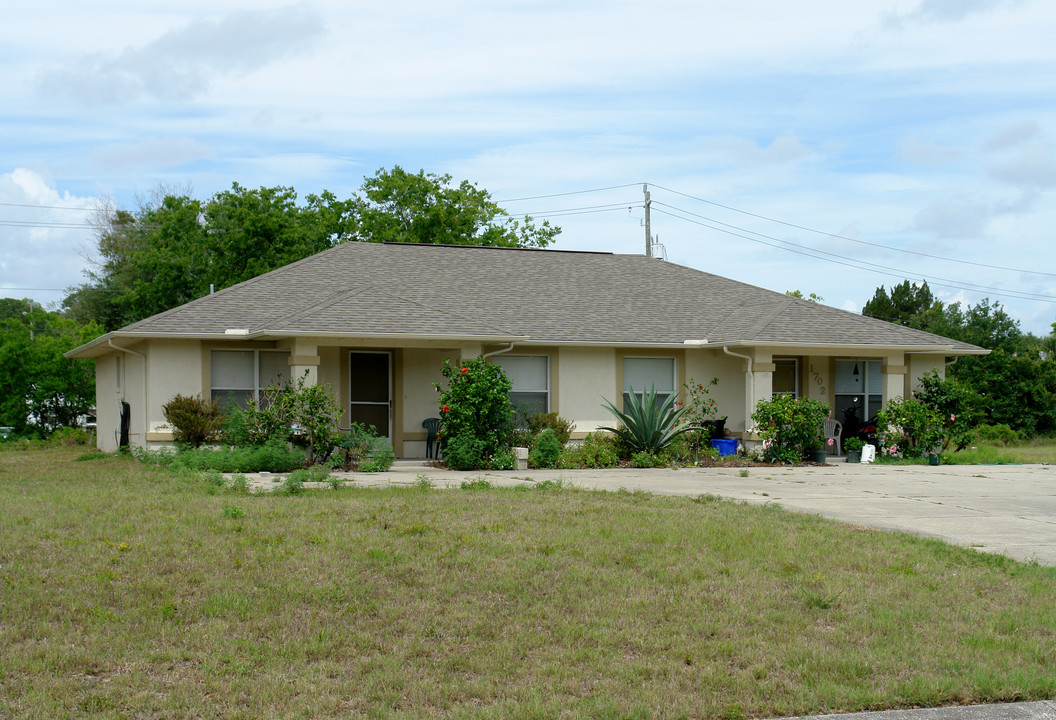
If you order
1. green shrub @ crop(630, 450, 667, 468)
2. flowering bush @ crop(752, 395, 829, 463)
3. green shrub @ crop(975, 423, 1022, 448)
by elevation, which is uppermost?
A: flowering bush @ crop(752, 395, 829, 463)

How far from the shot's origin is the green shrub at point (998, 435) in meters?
32.3

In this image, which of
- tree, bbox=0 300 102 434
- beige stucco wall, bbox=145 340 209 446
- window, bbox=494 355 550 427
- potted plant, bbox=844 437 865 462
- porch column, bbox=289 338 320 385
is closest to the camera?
porch column, bbox=289 338 320 385

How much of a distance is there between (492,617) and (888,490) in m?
9.46

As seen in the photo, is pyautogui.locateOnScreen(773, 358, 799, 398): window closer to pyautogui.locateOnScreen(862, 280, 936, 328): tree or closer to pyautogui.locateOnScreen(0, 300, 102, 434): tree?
pyautogui.locateOnScreen(0, 300, 102, 434): tree

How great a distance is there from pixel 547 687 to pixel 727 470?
1294cm

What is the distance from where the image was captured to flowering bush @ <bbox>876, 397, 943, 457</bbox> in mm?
20594

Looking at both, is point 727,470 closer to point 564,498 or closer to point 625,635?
point 564,498

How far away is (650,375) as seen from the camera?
21.3 metres

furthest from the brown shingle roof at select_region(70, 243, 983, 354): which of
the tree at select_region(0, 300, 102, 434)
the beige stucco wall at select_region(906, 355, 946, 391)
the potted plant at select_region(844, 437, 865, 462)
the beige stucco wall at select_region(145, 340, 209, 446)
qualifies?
the tree at select_region(0, 300, 102, 434)

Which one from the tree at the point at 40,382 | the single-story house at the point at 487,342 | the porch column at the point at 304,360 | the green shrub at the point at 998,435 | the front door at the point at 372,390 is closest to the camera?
the porch column at the point at 304,360

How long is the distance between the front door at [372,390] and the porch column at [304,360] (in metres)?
2.21

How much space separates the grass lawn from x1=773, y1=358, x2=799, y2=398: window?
12844 mm

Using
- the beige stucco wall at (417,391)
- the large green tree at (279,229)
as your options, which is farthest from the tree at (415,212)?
the beige stucco wall at (417,391)

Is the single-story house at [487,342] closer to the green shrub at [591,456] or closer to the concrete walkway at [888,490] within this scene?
the green shrub at [591,456]
